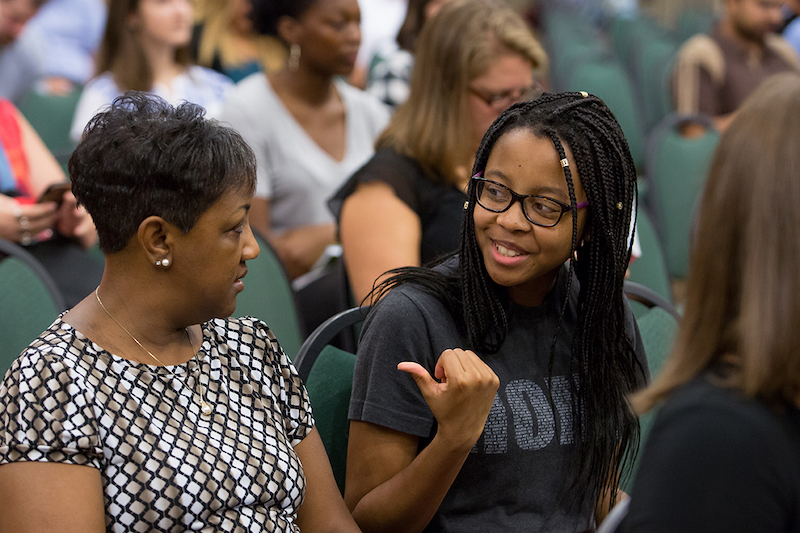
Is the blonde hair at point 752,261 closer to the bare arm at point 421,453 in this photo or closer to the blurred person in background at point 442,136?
the bare arm at point 421,453

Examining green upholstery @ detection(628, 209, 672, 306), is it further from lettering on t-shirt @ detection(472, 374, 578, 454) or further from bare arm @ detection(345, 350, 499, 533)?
bare arm @ detection(345, 350, 499, 533)

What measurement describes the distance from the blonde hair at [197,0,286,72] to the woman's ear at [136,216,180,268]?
346cm

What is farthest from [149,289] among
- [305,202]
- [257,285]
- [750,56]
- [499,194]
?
[750,56]

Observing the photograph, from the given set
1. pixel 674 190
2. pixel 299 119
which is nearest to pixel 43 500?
pixel 299 119

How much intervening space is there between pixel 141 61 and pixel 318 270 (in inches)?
58.0

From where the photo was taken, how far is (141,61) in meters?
3.44

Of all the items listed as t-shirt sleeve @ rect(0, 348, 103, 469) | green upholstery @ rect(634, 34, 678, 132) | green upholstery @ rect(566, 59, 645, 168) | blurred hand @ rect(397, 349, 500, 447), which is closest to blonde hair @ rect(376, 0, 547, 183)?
blurred hand @ rect(397, 349, 500, 447)

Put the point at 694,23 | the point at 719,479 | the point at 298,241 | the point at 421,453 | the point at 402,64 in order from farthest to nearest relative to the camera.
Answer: the point at 694,23 < the point at 402,64 < the point at 298,241 < the point at 421,453 < the point at 719,479

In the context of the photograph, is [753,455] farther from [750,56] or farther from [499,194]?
[750,56]

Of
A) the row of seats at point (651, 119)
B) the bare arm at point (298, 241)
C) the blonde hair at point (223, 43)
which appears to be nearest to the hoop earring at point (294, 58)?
the bare arm at point (298, 241)

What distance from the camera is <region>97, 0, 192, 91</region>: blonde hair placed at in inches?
134

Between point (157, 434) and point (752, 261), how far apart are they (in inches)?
30.1

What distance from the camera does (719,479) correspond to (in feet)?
2.64

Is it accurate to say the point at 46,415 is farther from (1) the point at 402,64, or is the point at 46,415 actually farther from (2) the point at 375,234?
(1) the point at 402,64
